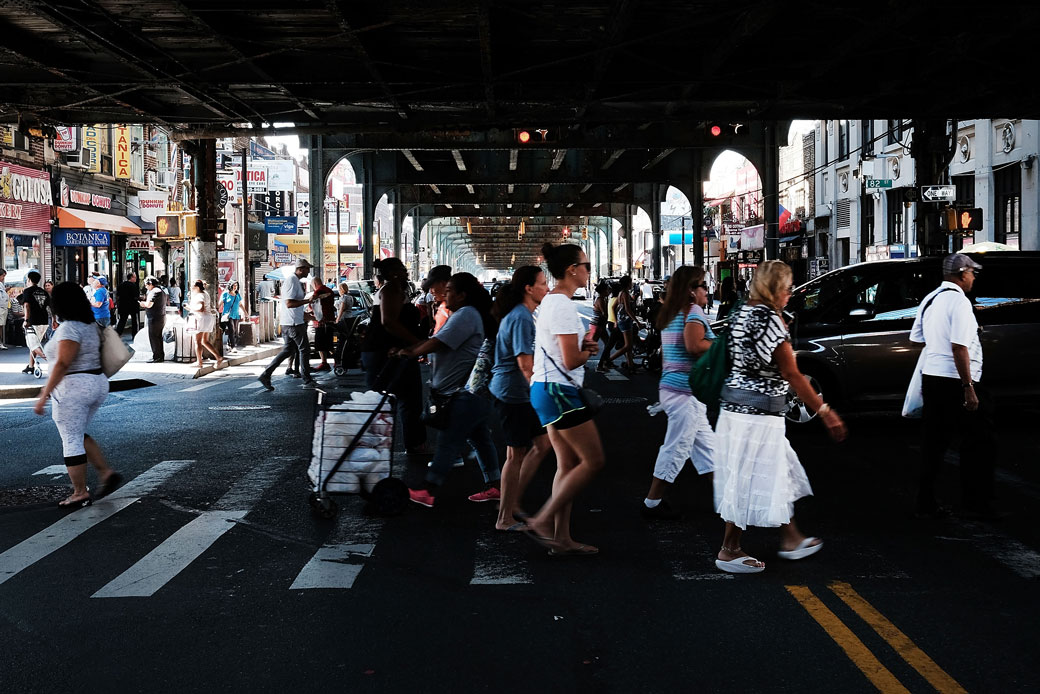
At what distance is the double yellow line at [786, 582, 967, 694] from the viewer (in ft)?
16.1

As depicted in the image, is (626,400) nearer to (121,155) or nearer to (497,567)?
(497,567)

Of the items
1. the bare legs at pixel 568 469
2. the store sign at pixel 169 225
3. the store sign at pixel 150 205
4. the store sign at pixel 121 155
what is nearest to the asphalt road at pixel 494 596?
the bare legs at pixel 568 469

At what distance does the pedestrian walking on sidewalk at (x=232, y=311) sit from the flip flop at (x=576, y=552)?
22.1m

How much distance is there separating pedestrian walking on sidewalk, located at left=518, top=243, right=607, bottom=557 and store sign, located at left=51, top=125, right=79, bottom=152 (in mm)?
30676

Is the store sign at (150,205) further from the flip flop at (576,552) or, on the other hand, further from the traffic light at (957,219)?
the flip flop at (576,552)

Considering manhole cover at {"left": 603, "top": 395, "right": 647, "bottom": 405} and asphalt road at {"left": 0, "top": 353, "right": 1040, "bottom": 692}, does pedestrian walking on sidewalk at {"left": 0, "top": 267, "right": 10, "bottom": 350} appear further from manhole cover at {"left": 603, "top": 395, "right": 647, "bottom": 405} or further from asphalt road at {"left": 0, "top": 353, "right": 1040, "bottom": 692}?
asphalt road at {"left": 0, "top": 353, "right": 1040, "bottom": 692}

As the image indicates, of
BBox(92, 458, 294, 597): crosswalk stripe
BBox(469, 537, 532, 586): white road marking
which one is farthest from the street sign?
BBox(469, 537, 532, 586): white road marking

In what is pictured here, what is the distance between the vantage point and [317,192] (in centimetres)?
3459

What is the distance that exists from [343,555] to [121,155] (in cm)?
3825

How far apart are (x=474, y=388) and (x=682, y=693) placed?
410 centimetres

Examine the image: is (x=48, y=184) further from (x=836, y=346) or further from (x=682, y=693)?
(x=682, y=693)

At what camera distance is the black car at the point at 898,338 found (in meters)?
12.9

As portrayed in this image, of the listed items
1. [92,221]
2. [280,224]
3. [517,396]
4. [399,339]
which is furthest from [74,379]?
[280,224]

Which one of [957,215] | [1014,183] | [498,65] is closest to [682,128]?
[1014,183]
